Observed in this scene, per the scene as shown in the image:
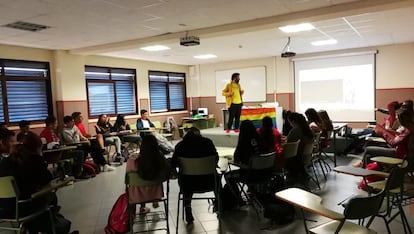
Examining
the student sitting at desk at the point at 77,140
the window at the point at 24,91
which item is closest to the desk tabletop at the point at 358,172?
the student sitting at desk at the point at 77,140

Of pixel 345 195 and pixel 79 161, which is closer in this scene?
pixel 345 195

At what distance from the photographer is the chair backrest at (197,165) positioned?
3.36 meters

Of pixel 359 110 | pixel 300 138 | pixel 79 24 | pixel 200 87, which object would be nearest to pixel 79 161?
pixel 79 24

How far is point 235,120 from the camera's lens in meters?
8.11

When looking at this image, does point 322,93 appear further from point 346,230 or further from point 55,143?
point 346,230

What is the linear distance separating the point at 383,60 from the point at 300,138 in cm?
633

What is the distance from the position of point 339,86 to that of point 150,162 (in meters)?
8.45

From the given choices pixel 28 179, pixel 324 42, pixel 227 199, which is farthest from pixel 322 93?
pixel 28 179

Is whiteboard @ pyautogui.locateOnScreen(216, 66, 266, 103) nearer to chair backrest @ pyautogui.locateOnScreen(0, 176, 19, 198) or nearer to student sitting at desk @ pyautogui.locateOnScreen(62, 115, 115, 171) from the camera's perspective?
student sitting at desk @ pyautogui.locateOnScreen(62, 115, 115, 171)

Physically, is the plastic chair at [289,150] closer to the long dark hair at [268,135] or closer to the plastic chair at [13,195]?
the long dark hair at [268,135]

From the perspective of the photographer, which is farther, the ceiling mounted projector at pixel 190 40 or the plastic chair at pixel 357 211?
Result: the ceiling mounted projector at pixel 190 40

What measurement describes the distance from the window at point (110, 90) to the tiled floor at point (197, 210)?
3586mm

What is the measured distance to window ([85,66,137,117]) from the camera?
900 cm

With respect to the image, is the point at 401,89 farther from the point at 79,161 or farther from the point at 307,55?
the point at 79,161
